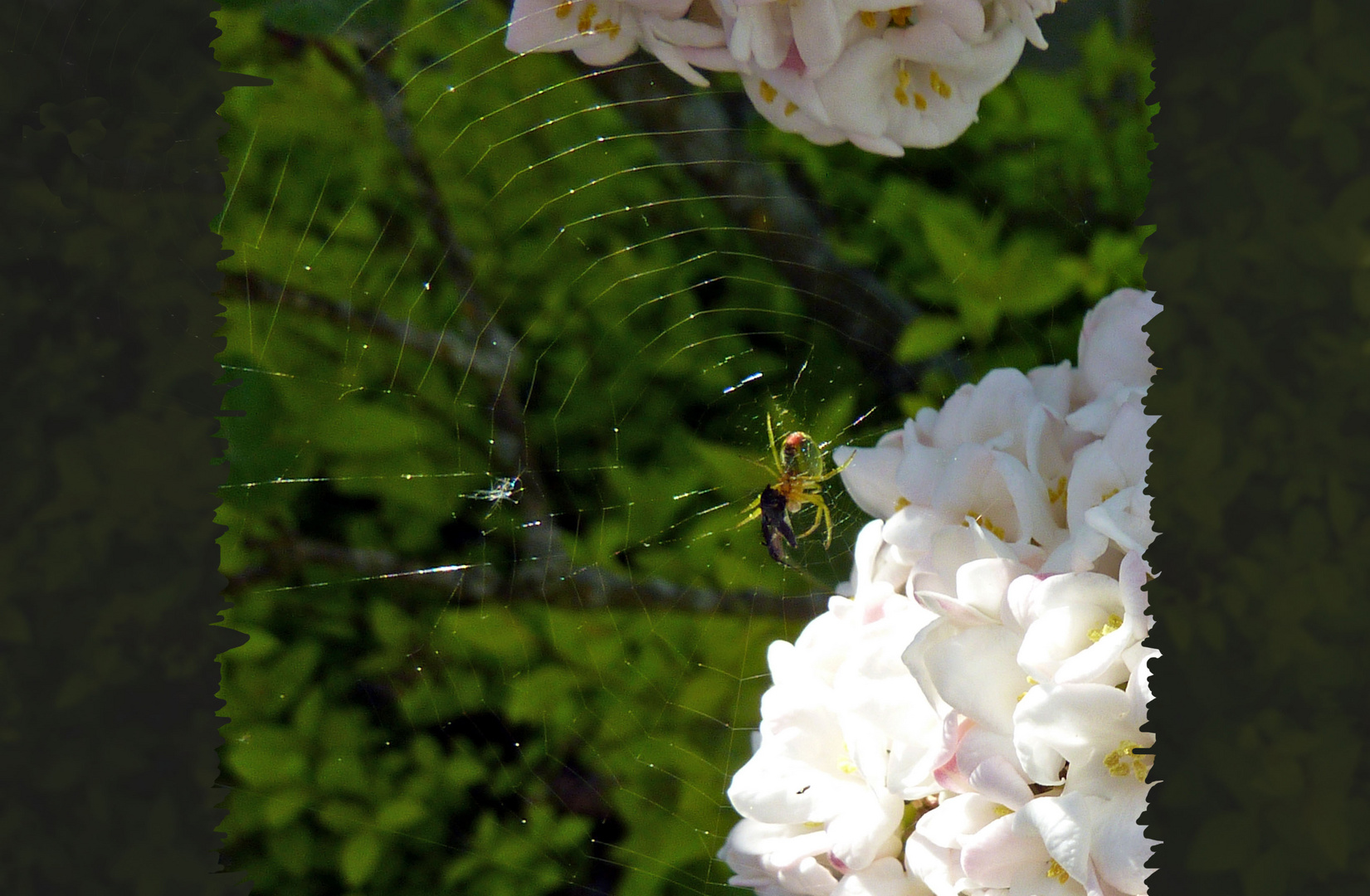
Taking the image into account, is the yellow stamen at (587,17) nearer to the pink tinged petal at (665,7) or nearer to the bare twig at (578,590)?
the pink tinged petal at (665,7)

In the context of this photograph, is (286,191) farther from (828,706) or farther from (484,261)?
(828,706)

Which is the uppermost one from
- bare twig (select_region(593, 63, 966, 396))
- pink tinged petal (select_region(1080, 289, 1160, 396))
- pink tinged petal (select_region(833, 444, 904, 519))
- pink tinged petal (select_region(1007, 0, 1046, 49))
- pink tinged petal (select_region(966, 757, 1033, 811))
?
bare twig (select_region(593, 63, 966, 396))

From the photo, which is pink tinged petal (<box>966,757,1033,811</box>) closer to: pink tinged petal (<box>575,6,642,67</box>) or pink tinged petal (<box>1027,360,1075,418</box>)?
pink tinged petal (<box>1027,360,1075,418</box>)

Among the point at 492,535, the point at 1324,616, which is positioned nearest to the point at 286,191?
the point at 492,535

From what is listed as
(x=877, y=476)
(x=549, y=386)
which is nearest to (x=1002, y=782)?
(x=877, y=476)

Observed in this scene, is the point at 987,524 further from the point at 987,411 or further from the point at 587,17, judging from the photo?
the point at 587,17

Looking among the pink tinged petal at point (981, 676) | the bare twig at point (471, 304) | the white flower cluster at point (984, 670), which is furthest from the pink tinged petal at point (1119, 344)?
the bare twig at point (471, 304)

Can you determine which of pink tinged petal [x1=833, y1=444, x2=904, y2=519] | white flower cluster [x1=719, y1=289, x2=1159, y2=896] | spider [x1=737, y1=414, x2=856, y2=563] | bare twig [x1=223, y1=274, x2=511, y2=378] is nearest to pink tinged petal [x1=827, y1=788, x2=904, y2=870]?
white flower cluster [x1=719, y1=289, x2=1159, y2=896]
